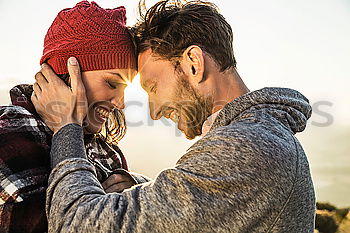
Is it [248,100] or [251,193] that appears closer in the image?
[251,193]

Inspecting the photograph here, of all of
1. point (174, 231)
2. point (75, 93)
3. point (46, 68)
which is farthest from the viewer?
point (46, 68)

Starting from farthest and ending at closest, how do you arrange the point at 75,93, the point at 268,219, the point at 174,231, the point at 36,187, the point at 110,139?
the point at 110,139 → the point at 75,93 → the point at 36,187 → the point at 268,219 → the point at 174,231

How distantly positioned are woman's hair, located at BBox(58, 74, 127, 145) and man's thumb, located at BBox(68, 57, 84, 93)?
47 cm

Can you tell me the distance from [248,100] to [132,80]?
84cm

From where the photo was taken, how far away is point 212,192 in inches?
61.1

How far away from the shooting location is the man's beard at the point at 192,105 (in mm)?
2244

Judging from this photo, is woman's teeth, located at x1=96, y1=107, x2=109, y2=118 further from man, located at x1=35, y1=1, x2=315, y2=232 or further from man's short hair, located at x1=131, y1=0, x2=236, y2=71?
man's short hair, located at x1=131, y1=0, x2=236, y2=71

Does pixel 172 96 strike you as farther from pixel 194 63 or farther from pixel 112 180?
pixel 112 180

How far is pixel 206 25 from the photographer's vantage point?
7.96 ft

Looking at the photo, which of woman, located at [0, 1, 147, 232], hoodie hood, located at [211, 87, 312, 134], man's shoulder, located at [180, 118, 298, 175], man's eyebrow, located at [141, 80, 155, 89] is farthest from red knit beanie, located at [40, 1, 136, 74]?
man's shoulder, located at [180, 118, 298, 175]

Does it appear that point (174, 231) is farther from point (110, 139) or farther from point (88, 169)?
point (110, 139)

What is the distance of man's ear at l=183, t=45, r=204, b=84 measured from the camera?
2.23 metres

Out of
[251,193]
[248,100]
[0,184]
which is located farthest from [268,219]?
[0,184]

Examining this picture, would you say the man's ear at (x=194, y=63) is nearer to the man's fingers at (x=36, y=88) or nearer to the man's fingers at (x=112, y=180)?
the man's fingers at (x=112, y=180)
